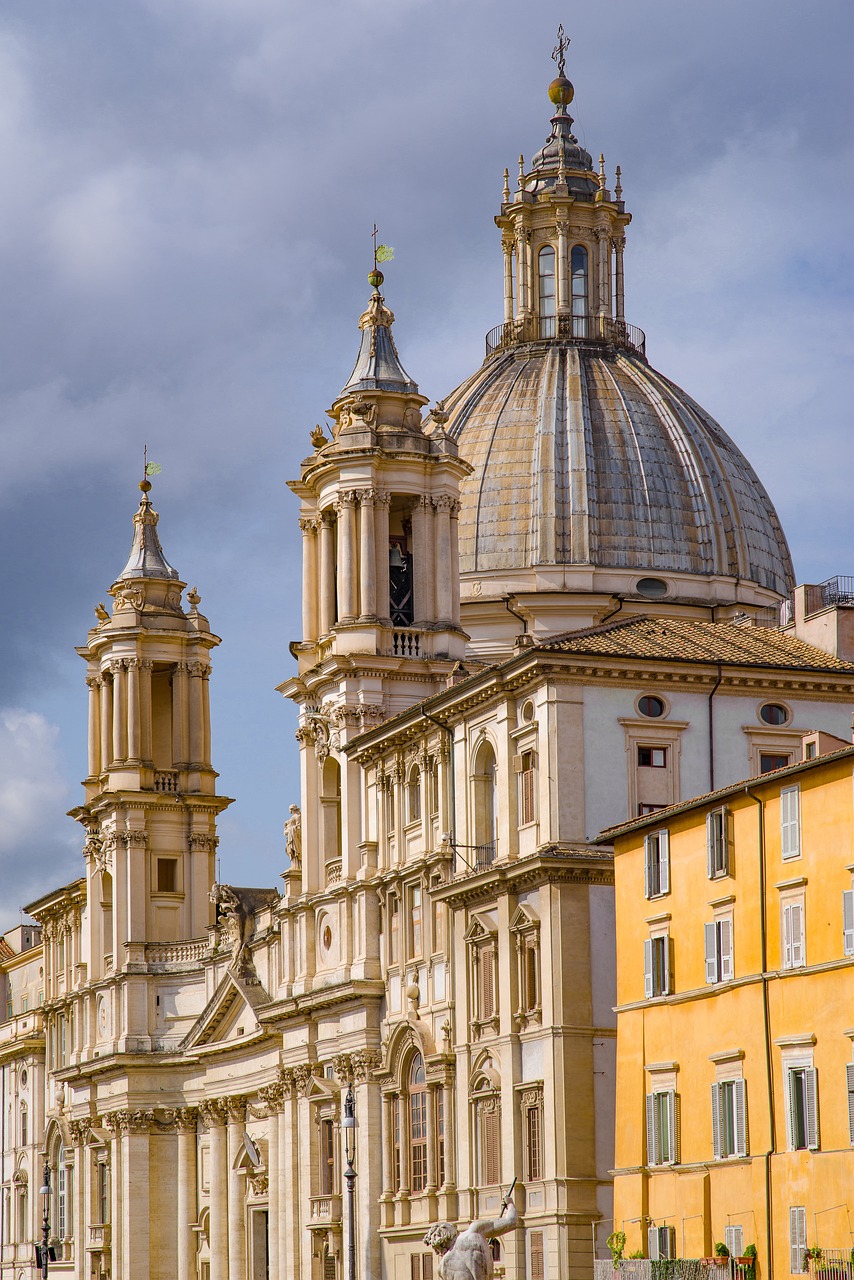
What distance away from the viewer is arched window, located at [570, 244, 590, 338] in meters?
98.1

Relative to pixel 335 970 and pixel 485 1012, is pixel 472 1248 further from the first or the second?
pixel 335 970

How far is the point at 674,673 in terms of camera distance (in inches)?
2643

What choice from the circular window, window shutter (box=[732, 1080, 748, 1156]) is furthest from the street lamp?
window shutter (box=[732, 1080, 748, 1156])

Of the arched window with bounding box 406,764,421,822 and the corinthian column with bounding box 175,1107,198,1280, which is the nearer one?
the arched window with bounding box 406,764,421,822

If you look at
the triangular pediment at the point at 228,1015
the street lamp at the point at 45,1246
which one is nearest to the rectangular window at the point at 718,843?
the triangular pediment at the point at 228,1015

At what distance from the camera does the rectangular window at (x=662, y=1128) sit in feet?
195

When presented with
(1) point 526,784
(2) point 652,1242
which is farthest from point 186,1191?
(2) point 652,1242

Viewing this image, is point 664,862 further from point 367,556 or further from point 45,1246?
point 45,1246

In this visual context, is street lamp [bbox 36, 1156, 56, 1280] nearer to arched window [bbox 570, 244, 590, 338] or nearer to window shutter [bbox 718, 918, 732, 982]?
arched window [bbox 570, 244, 590, 338]

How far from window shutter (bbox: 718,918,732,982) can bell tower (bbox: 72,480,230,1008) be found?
51839mm

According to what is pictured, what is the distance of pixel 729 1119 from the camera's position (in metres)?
57.2

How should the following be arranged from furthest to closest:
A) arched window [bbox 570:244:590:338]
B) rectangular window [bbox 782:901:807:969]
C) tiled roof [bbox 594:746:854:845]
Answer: arched window [bbox 570:244:590:338] < rectangular window [bbox 782:901:807:969] < tiled roof [bbox 594:746:854:845]

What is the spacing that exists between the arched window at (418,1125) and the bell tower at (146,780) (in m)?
33.4

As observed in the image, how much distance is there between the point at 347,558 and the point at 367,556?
2.20 feet
